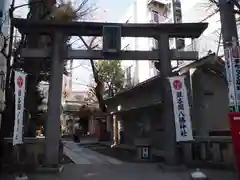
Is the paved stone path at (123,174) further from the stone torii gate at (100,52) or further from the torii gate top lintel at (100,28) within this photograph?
the torii gate top lintel at (100,28)

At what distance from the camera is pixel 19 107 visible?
34.3 ft

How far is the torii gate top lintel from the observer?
1183 centimetres

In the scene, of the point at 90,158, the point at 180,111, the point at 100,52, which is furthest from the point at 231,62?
the point at 90,158

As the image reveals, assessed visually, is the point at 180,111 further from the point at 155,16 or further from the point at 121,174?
the point at 155,16

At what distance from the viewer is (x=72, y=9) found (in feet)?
57.8

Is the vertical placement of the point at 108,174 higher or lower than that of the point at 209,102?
lower

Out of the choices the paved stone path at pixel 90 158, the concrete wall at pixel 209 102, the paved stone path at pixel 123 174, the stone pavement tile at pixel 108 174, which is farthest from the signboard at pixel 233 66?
the paved stone path at pixel 90 158

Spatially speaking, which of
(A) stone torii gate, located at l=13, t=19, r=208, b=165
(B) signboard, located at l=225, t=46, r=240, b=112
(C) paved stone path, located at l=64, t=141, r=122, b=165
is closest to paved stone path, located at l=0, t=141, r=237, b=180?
(A) stone torii gate, located at l=13, t=19, r=208, b=165

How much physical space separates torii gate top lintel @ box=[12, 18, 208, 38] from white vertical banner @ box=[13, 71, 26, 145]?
7.84 ft

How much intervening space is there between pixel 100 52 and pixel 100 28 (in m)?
1.15

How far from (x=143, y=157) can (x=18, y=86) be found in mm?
7641

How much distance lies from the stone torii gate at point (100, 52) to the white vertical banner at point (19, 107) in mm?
1220

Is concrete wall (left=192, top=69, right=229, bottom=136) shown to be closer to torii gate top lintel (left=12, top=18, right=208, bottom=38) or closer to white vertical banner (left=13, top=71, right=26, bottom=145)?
torii gate top lintel (left=12, top=18, right=208, bottom=38)

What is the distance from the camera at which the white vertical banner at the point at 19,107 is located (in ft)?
33.3
